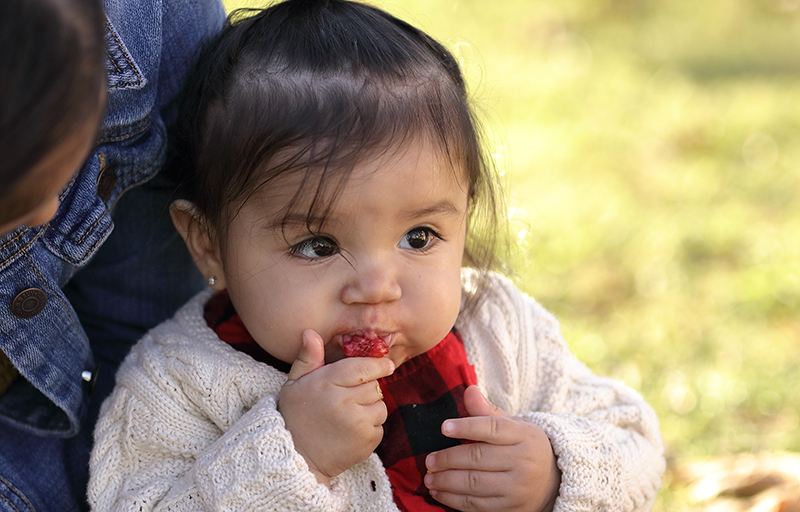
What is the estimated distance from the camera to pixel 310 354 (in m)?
1.39

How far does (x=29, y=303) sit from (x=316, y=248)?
56 cm

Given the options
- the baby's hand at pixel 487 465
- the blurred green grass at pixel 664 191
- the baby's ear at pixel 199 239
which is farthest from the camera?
the blurred green grass at pixel 664 191

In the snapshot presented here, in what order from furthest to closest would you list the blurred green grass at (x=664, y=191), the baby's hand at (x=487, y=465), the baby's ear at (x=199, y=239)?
the blurred green grass at (x=664, y=191), the baby's ear at (x=199, y=239), the baby's hand at (x=487, y=465)

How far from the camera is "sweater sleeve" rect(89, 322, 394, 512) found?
1.37 metres

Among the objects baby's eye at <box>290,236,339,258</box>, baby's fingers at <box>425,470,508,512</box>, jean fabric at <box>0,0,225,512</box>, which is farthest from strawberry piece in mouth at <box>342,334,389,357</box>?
jean fabric at <box>0,0,225,512</box>

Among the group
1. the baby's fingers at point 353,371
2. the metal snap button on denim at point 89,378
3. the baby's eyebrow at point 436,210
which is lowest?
the metal snap button on denim at point 89,378

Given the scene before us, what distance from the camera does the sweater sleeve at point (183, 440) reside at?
1.37 meters

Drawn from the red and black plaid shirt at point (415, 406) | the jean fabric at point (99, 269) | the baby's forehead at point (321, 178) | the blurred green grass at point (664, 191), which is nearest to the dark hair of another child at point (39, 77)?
the baby's forehead at point (321, 178)

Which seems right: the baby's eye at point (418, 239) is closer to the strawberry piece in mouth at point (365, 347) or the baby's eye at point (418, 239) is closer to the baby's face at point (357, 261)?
the baby's face at point (357, 261)

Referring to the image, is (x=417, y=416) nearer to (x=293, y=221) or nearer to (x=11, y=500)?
(x=293, y=221)

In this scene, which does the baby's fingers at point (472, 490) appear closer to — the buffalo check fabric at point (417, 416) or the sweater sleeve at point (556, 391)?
the buffalo check fabric at point (417, 416)

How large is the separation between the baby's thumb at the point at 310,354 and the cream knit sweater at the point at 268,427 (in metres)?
0.09

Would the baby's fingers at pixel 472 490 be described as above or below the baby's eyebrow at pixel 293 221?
below

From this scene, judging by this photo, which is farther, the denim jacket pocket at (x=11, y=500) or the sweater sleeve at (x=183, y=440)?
the denim jacket pocket at (x=11, y=500)
